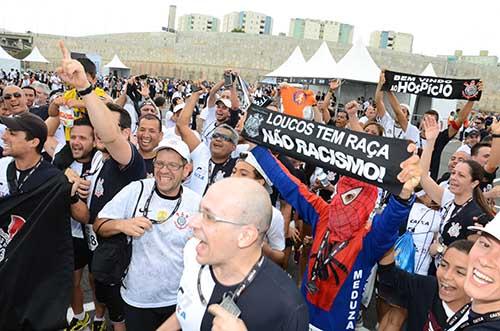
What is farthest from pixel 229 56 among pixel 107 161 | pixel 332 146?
pixel 332 146

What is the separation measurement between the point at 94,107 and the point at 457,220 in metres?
3.06

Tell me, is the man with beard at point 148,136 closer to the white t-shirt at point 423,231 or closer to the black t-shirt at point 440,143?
the white t-shirt at point 423,231

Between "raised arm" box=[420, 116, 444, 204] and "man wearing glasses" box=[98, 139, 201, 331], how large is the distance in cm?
177

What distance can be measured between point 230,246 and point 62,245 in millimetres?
2007

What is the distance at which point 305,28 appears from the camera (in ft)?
474

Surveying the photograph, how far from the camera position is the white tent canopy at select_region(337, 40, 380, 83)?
61.0 ft

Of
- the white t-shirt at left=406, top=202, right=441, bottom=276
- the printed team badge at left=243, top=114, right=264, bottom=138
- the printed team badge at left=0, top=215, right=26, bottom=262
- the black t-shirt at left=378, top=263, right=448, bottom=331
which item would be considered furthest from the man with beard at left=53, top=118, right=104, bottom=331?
the white t-shirt at left=406, top=202, right=441, bottom=276

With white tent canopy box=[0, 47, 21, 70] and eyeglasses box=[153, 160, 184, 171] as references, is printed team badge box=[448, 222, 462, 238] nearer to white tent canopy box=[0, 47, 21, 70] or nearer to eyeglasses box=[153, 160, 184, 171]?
eyeglasses box=[153, 160, 184, 171]

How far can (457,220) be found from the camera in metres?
3.58

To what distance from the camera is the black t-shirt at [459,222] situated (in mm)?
3482

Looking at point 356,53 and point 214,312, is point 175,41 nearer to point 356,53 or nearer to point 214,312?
point 356,53

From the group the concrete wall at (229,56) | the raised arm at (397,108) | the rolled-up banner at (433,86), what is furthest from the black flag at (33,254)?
the concrete wall at (229,56)

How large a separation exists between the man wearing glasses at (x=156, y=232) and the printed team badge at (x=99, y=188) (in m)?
0.46

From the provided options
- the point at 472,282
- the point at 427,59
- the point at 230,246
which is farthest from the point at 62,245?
the point at 427,59
